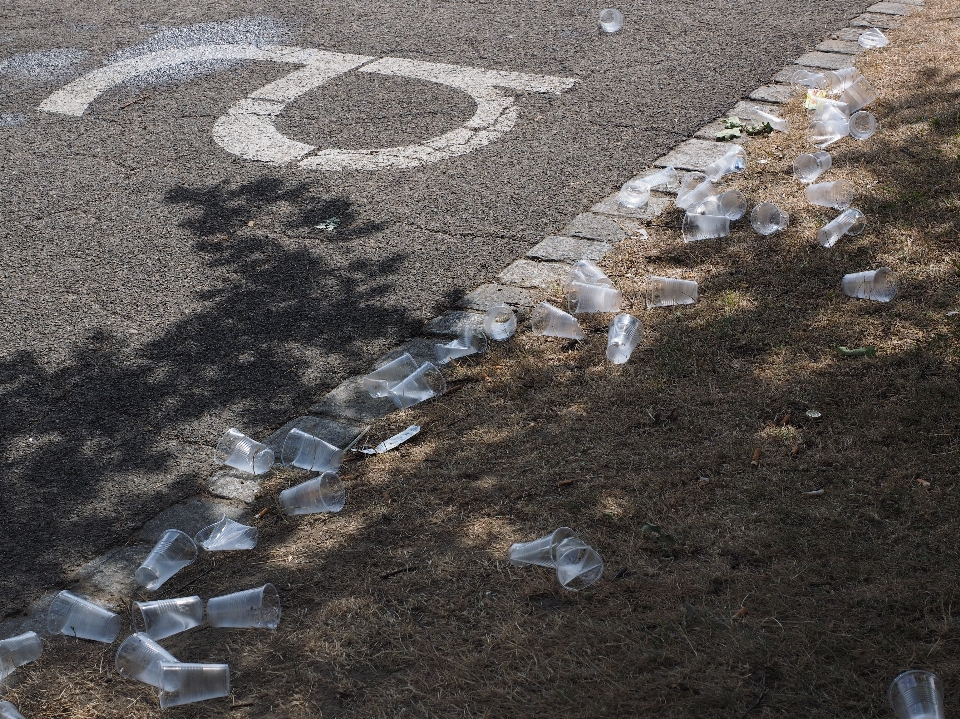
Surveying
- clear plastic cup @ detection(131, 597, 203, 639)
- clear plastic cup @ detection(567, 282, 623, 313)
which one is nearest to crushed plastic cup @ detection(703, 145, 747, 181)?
clear plastic cup @ detection(567, 282, 623, 313)

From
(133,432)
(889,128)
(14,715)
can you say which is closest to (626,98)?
(889,128)

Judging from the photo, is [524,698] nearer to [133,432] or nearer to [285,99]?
[133,432]

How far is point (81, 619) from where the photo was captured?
9.40 feet

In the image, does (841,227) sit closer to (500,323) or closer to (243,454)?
(500,323)

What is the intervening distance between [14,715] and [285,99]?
4.76m

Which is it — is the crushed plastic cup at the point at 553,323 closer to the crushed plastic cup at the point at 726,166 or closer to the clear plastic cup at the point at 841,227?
the clear plastic cup at the point at 841,227

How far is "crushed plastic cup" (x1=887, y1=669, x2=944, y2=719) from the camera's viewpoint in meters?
2.26

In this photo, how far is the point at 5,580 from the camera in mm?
3037

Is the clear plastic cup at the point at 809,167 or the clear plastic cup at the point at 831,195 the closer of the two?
the clear plastic cup at the point at 831,195

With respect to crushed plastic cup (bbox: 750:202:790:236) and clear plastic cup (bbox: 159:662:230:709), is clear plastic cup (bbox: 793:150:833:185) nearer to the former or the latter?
crushed plastic cup (bbox: 750:202:790:236)

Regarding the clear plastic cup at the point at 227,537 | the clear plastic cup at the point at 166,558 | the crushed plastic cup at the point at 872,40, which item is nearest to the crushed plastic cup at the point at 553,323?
the clear plastic cup at the point at 227,537

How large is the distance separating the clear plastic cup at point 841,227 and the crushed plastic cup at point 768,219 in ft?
0.59

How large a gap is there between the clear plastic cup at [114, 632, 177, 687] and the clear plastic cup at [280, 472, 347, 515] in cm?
67

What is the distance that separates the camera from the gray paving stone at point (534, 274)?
4.41 meters
